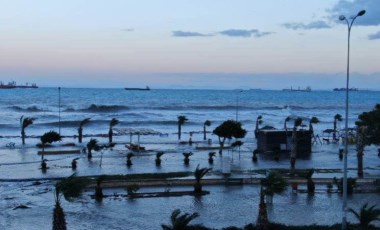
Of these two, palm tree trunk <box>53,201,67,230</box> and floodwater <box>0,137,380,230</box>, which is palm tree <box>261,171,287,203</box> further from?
palm tree trunk <box>53,201,67,230</box>

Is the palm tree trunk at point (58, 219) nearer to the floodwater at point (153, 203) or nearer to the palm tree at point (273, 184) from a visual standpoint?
the floodwater at point (153, 203)

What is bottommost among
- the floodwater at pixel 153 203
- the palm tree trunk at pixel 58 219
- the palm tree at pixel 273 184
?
the floodwater at pixel 153 203

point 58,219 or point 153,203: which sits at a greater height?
point 58,219

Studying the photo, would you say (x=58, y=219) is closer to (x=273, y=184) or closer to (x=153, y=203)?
(x=273, y=184)

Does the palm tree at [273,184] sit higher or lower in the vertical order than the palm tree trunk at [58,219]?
higher

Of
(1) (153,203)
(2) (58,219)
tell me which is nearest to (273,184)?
(1) (153,203)

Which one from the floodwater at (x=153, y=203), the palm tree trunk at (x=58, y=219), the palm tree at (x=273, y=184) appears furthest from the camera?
the floodwater at (x=153, y=203)

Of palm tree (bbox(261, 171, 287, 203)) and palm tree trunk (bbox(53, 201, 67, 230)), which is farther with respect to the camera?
palm tree (bbox(261, 171, 287, 203))

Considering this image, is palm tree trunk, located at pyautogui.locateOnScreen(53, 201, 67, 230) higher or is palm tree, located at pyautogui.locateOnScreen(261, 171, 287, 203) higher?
palm tree, located at pyautogui.locateOnScreen(261, 171, 287, 203)

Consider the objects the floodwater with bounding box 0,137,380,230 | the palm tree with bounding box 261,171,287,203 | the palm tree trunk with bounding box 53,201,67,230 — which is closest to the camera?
the palm tree trunk with bounding box 53,201,67,230

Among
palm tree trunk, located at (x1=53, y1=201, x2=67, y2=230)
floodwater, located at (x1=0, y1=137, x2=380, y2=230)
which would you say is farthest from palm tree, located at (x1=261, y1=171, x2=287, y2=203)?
palm tree trunk, located at (x1=53, y1=201, x2=67, y2=230)

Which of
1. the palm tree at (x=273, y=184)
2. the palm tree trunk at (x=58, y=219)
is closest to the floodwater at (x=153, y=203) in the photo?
the palm tree at (x=273, y=184)

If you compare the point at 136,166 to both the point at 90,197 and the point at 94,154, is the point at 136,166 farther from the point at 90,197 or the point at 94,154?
the point at 90,197

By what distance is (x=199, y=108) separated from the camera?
5778 inches
